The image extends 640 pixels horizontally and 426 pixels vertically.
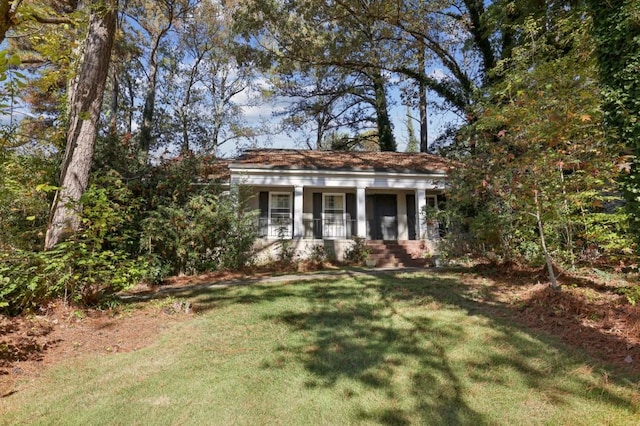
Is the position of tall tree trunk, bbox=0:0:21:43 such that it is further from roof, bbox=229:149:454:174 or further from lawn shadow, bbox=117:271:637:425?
roof, bbox=229:149:454:174

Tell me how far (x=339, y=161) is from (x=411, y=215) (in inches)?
179

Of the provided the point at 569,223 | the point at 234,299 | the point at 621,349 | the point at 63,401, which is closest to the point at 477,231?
the point at 569,223

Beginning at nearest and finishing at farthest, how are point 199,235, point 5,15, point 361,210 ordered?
point 5,15, point 199,235, point 361,210

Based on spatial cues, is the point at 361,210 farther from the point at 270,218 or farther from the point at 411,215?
the point at 270,218

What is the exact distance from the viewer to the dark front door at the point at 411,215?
17141 mm

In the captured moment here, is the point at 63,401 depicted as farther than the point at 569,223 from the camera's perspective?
No

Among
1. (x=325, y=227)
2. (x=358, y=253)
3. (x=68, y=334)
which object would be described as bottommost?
(x=68, y=334)

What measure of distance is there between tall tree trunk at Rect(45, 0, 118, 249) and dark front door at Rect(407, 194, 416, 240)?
13.9 meters

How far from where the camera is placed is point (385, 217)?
1720 centimetres

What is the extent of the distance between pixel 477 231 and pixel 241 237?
6.83 meters

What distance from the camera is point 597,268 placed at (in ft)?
23.1

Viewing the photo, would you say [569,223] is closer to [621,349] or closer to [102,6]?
[621,349]

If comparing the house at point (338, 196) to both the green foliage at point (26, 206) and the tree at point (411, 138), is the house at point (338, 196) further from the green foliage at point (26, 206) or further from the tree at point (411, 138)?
the tree at point (411, 138)

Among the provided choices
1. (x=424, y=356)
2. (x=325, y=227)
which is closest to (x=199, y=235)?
(x=424, y=356)
